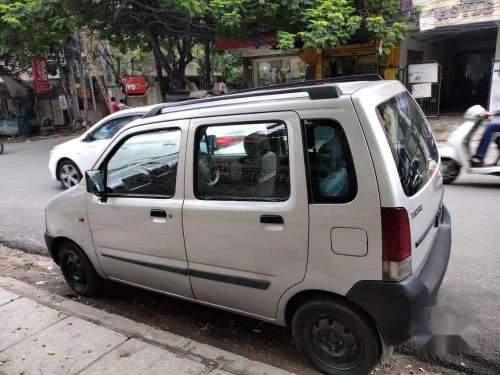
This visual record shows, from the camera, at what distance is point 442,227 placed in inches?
123

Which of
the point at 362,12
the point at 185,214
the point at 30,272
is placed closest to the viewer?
the point at 185,214

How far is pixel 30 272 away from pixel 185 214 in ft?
9.31

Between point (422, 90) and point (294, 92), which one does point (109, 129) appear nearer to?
point (294, 92)

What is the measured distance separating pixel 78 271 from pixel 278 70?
1576 centimetres

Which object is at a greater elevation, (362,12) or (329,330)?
(362,12)

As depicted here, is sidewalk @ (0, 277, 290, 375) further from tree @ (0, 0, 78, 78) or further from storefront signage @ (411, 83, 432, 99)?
storefront signage @ (411, 83, 432, 99)

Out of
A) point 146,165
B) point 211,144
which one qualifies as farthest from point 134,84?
point 211,144

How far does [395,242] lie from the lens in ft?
7.39

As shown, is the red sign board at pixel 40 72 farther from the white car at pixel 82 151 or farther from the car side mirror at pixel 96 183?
the car side mirror at pixel 96 183

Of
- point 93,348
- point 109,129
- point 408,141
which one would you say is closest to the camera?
point 408,141

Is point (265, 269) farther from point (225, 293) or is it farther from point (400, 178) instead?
point (400, 178)

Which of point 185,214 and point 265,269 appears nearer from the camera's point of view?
point 265,269

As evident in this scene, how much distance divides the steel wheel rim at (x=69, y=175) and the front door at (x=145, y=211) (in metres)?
5.29

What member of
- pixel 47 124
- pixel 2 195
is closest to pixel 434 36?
pixel 2 195
